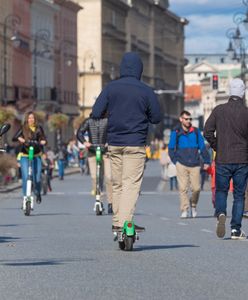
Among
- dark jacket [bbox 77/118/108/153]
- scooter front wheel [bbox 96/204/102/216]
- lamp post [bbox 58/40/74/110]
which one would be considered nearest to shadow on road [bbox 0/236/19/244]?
dark jacket [bbox 77/118/108/153]

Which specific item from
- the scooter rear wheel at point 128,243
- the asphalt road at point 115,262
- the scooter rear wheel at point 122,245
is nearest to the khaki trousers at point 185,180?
the asphalt road at point 115,262

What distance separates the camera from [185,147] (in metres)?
25.0

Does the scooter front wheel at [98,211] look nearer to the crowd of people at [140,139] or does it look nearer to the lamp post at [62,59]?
the crowd of people at [140,139]

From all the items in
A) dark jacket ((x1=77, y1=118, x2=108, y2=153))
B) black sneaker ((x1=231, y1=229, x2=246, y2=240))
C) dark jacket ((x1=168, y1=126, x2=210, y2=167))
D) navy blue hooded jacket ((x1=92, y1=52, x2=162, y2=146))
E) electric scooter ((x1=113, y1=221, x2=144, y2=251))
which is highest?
navy blue hooded jacket ((x1=92, y1=52, x2=162, y2=146))

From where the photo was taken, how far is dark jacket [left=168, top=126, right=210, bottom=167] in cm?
2492

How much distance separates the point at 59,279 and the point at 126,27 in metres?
144

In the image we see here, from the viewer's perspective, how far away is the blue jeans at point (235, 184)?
687 inches

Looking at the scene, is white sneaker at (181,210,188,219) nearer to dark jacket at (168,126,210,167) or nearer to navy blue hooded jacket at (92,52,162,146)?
dark jacket at (168,126,210,167)

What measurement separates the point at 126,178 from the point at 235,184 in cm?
245

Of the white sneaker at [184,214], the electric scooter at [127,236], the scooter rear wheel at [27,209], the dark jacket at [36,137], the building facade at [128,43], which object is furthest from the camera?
the building facade at [128,43]

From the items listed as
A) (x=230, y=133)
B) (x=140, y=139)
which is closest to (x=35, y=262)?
(x=140, y=139)

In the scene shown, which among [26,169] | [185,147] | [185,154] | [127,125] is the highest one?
[127,125]

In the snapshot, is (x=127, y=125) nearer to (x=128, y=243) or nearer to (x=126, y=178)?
(x=126, y=178)

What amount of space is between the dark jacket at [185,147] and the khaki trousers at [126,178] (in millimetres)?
9258
